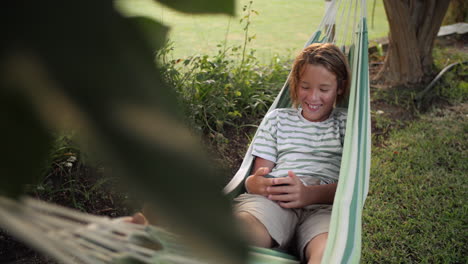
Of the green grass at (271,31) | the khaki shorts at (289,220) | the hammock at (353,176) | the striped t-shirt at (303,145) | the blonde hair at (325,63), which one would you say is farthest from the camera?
the green grass at (271,31)

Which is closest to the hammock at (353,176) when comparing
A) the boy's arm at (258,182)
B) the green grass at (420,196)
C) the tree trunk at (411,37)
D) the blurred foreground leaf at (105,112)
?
the boy's arm at (258,182)

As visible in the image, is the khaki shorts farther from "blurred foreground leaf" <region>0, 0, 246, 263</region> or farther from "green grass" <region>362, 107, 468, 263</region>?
"blurred foreground leaf" <region>0, 0, 246, 263</region>

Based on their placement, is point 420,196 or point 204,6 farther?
point 420,196

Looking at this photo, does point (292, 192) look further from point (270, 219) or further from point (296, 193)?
point (270, 219)

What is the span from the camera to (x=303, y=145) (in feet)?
5.61

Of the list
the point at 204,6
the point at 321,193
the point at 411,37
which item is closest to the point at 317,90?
the point at 321,193

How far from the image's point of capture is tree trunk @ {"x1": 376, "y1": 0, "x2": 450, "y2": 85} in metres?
3.24

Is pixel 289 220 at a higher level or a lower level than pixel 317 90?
lower

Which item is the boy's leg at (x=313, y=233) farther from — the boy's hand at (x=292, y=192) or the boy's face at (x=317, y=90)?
the boy's face at (x=317, y=90)

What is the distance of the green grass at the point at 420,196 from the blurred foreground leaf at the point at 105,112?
69.8 inches

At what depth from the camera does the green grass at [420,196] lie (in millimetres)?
1838

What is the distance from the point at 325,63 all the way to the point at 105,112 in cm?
167

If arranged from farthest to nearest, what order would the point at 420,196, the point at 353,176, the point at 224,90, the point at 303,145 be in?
the point at 224,90, the point at 420,196, the point at 303,145, the point at 353,176

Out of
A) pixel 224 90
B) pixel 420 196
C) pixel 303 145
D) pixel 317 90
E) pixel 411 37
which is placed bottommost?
pixel 420 196
